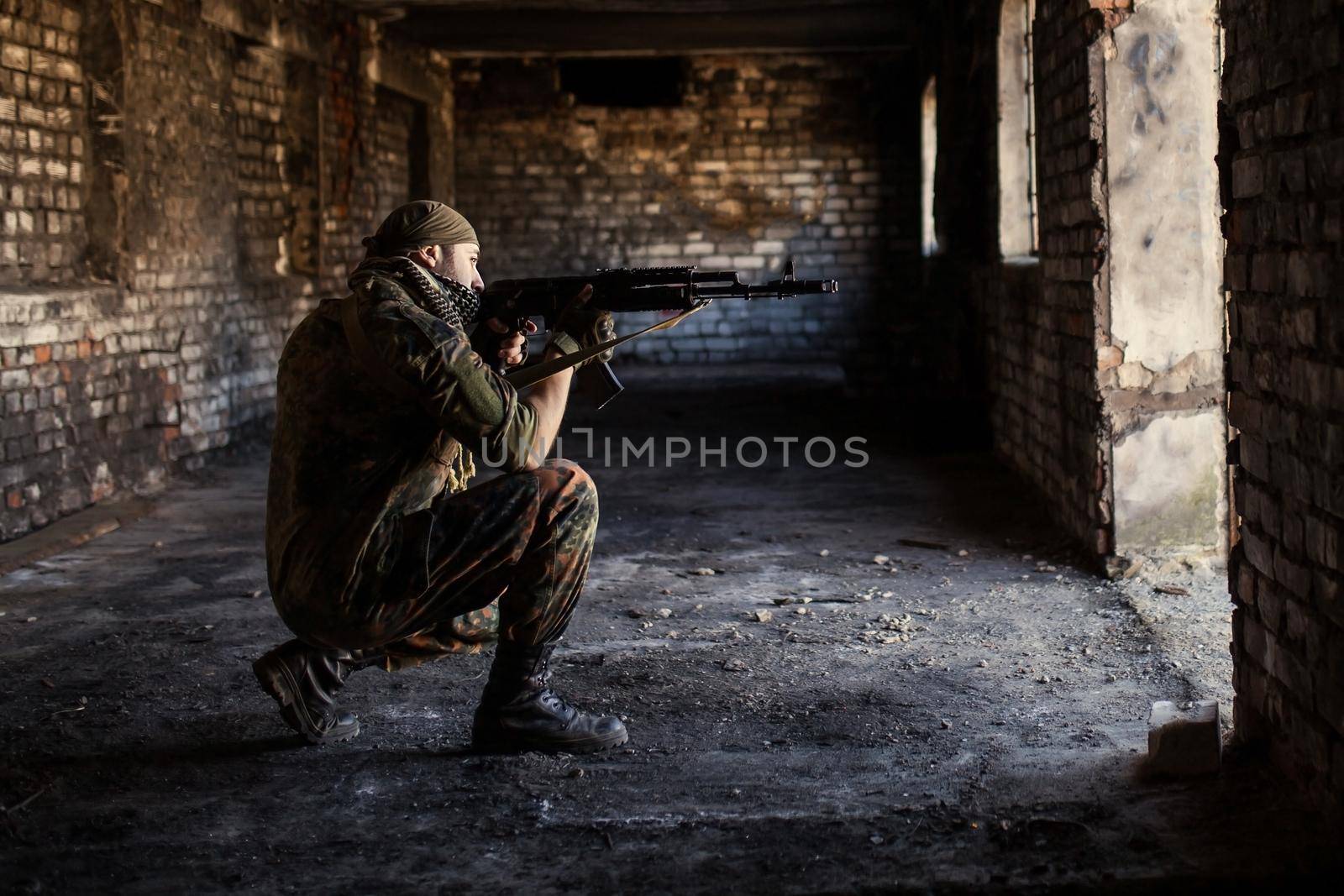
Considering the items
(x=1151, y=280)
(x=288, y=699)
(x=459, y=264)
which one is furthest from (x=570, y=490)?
(x=1151, y=280)

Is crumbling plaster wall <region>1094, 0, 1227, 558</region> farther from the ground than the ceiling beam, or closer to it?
closer to it

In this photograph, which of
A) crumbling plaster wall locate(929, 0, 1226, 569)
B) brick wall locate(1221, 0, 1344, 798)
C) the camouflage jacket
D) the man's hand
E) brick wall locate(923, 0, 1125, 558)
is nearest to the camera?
brick wall locate(1221, 0, 1344, 798)

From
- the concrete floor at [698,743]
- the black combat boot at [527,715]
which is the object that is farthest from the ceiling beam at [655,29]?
the black combat boot at [527,715]

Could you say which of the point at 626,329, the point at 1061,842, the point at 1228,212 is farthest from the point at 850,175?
the point at 1061,842

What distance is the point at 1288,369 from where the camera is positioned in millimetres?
2543


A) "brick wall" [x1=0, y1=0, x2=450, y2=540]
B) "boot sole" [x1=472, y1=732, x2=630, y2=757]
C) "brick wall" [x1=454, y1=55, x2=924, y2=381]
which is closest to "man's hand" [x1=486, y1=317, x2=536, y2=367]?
"boot sole" [x1=472, y1=732, x2=630, y2=757]

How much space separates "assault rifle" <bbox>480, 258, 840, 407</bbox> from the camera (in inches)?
122

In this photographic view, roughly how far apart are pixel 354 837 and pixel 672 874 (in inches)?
26.0

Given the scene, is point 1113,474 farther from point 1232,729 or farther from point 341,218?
point 341,218

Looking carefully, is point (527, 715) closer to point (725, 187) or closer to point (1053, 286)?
point (1053, 286)

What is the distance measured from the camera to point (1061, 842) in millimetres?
2395

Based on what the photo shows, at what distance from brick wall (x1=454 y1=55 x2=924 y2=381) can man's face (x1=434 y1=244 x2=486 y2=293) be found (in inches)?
390

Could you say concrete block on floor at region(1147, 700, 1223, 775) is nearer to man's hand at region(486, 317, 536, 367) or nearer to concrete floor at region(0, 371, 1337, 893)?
concrete floor at region(0, 371, 1337, 893)

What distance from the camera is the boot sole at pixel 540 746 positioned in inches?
116
